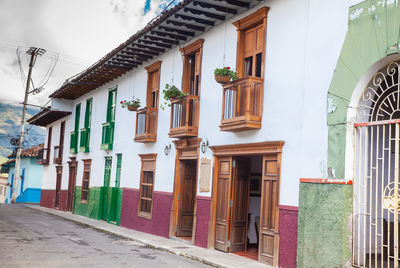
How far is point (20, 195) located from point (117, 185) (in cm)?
→ 2114

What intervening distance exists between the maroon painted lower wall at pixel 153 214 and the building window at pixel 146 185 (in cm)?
24

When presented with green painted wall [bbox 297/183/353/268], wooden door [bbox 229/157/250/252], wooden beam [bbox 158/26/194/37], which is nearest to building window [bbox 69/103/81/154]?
wooden beam [bbox 158/26/194/37]

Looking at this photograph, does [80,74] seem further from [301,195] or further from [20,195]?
[20,195]

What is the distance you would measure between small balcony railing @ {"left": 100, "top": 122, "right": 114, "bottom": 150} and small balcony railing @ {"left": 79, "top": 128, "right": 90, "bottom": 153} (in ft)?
7.81

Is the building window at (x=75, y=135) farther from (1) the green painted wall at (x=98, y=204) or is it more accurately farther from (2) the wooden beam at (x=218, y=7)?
(2) the wooden beam at (x=218, y=7)

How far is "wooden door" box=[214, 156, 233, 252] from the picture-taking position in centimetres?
1120

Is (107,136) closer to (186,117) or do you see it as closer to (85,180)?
(85,180)

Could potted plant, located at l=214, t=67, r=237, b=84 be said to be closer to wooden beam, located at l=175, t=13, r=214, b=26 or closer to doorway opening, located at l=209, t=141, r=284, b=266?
doorway opening, located at l=209, t=141, r=284, b=266

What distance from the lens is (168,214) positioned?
13867mm

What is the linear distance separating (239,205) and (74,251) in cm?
406

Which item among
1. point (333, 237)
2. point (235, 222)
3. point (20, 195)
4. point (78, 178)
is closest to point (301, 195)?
point (333, 237)

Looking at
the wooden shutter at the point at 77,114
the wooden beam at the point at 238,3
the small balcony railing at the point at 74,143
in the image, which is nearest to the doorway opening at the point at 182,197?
the wooden beam at the point at 238,3

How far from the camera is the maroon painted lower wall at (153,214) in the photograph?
14.0m

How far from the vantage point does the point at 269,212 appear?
9.82m
